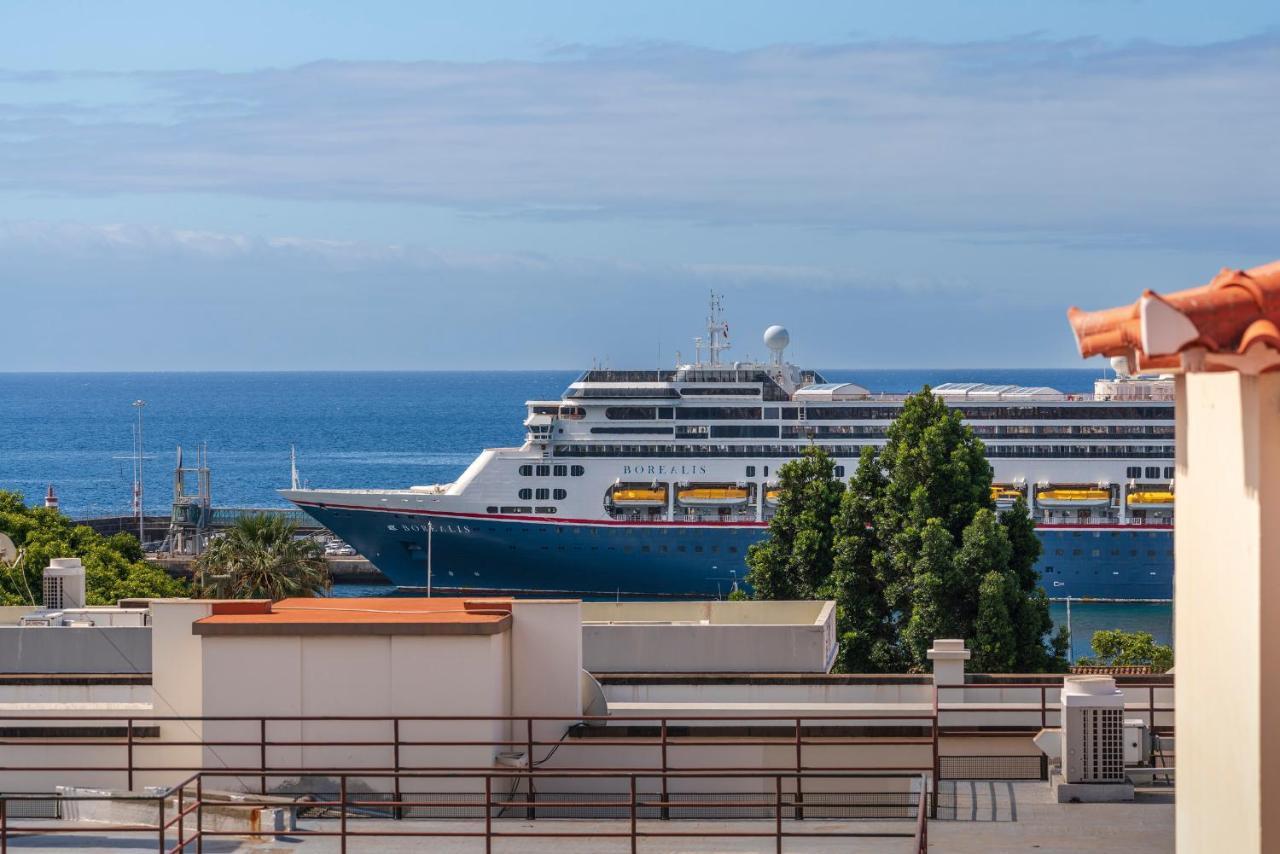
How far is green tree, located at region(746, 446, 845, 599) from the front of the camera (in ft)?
102

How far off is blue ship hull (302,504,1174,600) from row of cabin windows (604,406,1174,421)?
→ 4.12m

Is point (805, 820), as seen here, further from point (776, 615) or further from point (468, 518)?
point (468, 518)

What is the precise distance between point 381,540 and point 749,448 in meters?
13.4

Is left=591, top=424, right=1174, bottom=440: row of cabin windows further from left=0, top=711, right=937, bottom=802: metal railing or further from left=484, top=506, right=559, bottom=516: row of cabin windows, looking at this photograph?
left=0, top=711, right=937, bottom=802: metal railing

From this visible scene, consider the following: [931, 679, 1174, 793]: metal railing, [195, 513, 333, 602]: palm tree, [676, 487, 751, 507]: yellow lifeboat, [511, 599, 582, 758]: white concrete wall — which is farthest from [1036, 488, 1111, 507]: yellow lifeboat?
[511, 599, 582, 758]: white concrete wall

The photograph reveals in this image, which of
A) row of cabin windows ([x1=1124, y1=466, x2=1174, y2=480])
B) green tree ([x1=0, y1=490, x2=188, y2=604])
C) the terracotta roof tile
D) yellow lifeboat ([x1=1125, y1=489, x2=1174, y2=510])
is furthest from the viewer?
row of cabin windows ([x1=1124, y1=466, x2=1174, y2=480])

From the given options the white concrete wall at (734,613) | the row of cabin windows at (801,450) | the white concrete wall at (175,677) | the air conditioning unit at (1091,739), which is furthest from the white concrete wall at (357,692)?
the row of cabin windows at (801,450)

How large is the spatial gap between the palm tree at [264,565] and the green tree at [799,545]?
7.93 metres

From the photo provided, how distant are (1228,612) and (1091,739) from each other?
490 centimetres

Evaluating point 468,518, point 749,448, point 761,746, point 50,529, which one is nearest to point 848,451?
point 749,448

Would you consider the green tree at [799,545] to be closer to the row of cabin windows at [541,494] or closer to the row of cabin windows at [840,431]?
the row of cabin windows at [541,494]

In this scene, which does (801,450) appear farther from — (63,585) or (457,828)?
(457,828)

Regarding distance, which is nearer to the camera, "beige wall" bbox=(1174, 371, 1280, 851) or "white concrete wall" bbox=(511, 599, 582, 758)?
"beige wall" bbox=(1174, 371, 1280, 851)

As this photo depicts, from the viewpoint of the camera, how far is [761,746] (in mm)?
10812
